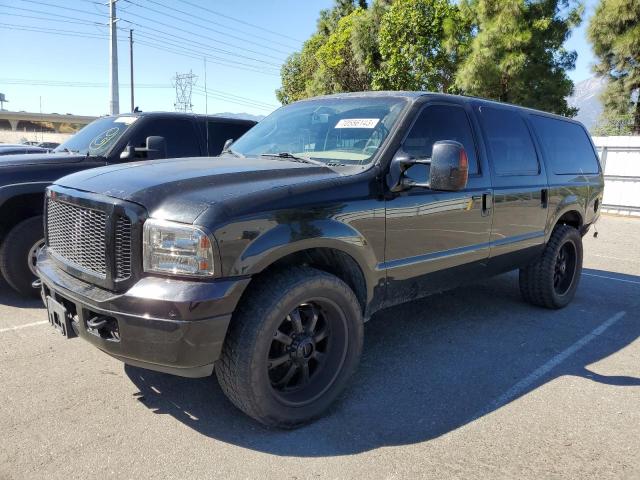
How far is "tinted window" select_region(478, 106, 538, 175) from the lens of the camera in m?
4.35

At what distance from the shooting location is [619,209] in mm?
16188

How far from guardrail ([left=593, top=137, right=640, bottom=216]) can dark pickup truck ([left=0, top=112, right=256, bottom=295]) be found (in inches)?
525

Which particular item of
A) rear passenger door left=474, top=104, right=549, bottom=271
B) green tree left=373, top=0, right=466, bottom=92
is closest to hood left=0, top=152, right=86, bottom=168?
rear passenger door left=474, top=104, right=549, bottom=271

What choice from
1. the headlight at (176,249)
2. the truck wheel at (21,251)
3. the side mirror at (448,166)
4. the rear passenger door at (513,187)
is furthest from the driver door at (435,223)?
the truck wheel at (21,251)

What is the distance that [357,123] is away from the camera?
3701 millimetres

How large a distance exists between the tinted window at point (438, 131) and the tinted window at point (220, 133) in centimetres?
350

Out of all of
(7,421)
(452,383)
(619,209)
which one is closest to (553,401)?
(452,383)

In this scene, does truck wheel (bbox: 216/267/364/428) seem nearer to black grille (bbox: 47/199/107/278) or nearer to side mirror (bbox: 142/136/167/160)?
black grille (bbox: 47/199/107/278)

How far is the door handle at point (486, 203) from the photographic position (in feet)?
13.6

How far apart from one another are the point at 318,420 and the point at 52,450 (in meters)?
1.41

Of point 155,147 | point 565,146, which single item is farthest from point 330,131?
point 565,146

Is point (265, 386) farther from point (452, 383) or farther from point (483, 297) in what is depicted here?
point (483, 297)

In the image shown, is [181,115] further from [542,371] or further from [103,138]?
[542,371]

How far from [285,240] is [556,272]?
12.7ft
